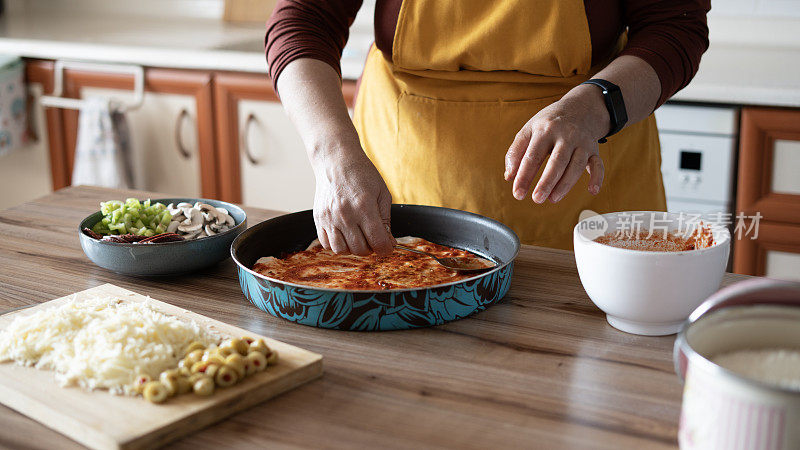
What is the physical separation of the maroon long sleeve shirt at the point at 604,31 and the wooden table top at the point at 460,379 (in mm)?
353

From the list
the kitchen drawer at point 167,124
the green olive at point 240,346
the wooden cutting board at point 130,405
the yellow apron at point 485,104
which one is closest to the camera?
the wooden cutting board at point 130,405

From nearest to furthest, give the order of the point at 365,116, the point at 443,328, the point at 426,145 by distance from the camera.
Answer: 1. the point at 443,328
2. the point at 426,145
3. the point at 365,116

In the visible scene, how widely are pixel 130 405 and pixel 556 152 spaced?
59 centimetres

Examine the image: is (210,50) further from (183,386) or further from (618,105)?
(183,386)

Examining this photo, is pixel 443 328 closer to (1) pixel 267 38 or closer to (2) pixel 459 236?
(2) pixel 459 236

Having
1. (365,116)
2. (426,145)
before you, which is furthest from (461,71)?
(365,116)

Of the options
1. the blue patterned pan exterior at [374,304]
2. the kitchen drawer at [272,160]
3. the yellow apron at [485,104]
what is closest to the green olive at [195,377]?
the blue patterned pan exterior at [374,304]

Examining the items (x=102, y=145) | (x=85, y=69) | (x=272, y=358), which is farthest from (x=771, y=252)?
(x=85, y=69)

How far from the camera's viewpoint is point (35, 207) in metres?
1.46

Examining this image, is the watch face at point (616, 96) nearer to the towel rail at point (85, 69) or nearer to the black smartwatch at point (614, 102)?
the black smartwatch at point (614, 102)

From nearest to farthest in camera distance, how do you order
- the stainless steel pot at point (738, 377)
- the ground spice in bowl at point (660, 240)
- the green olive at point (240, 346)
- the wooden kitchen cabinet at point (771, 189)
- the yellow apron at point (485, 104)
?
the stainless steel pot at point (738, 377) < the green olive at point (240, 346) < the ground spice in bowl at point (660, 240) < the yellow apron at point (485, 104) < the wooden kitchen cabinet at point (771, 189)

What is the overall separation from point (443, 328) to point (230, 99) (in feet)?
6.18

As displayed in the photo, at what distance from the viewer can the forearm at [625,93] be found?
1103 millimetres

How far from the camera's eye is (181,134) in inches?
111
